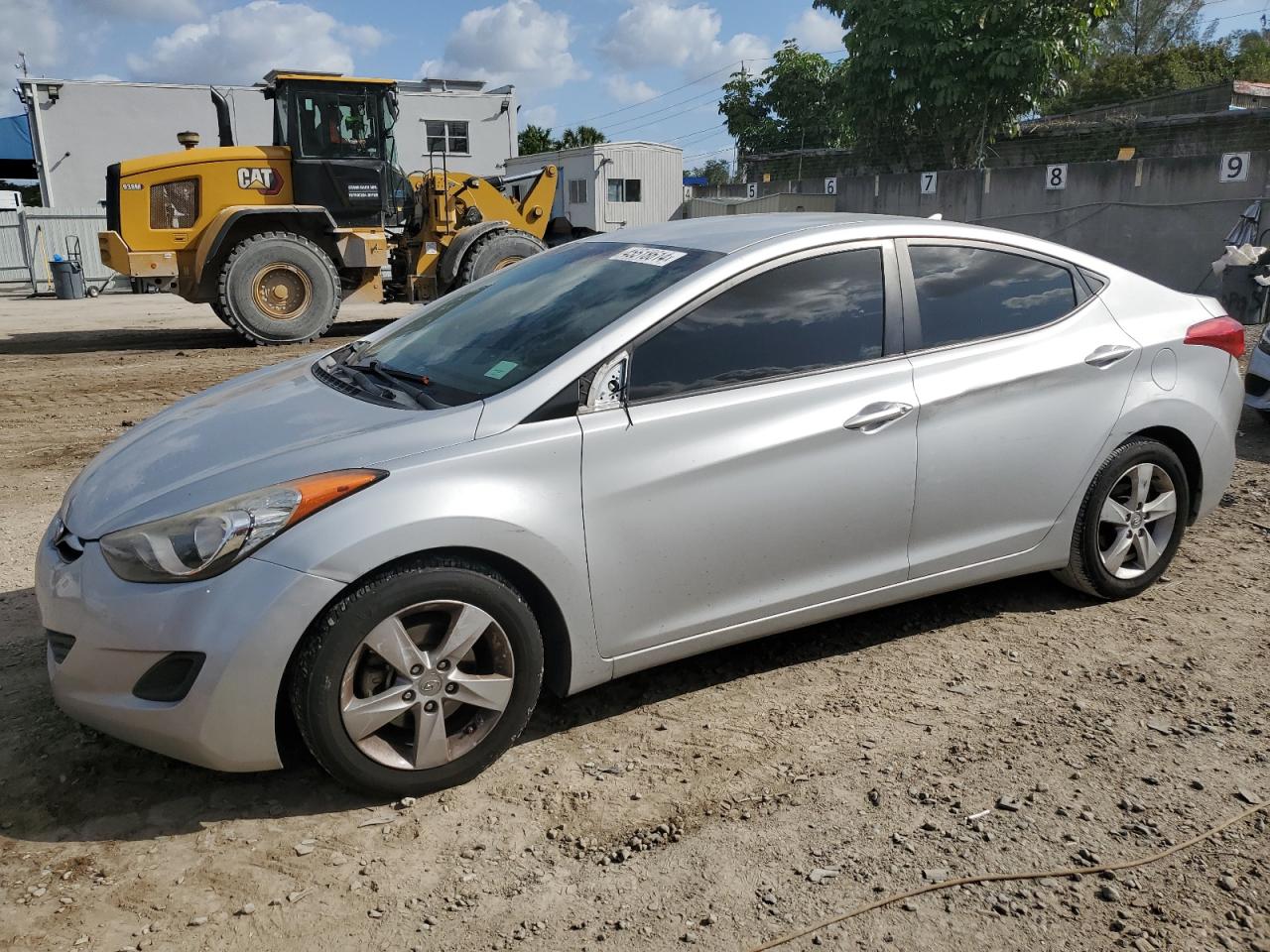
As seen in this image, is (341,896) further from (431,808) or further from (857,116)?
(857,116)

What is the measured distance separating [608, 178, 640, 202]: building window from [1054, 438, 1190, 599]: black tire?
1233 inches

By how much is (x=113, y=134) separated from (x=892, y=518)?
3382cm

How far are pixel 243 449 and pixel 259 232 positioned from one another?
443 inches

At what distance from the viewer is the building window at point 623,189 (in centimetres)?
3434

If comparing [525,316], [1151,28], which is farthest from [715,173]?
[525,316]

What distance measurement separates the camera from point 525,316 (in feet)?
12.3

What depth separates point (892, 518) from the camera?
3684 millimetres

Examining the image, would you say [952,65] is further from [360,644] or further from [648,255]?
[360,644]

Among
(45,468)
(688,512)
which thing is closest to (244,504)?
(688,512)

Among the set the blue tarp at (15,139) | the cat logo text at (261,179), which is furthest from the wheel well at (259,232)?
the blue tarp at (15,139)

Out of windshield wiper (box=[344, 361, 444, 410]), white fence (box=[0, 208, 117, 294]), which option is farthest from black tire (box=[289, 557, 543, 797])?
white fence (box=[0, 208, 117, 294])

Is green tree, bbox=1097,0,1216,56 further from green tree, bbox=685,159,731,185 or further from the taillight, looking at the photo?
the taillight

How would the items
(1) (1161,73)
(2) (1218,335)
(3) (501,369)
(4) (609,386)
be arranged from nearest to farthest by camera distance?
1. (4) (609,386)
2. (3) (501,369)
3. (2) (1218,335)
4. (1) (1161,73)

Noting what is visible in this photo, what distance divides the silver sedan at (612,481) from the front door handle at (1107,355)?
0.01m
